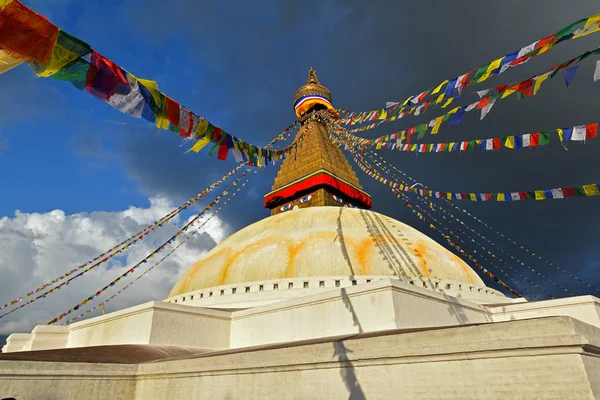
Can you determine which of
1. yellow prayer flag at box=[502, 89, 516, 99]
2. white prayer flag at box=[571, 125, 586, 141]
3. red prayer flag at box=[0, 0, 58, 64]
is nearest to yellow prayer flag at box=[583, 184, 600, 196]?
white prayer flag at box=[571, 125, 586, 141]

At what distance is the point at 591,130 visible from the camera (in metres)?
6.94

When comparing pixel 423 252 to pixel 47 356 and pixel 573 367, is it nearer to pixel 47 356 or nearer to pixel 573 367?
pixel 573 367

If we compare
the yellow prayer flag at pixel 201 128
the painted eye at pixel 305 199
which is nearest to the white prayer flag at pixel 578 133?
the yellow prayer flag at pixel 201 128

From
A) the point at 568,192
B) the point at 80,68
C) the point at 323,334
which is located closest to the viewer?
the point at 80,68

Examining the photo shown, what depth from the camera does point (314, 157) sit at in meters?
21.6

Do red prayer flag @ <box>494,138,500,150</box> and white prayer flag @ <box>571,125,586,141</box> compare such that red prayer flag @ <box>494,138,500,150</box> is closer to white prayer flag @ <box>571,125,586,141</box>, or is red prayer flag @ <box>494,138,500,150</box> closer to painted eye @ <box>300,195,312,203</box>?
white prayer flag @ <box>571,125,586,141</box>

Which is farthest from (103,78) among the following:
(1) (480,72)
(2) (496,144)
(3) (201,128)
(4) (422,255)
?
(4) (422,255)

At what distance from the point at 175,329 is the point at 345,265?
524 cm

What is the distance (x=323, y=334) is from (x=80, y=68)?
298 inches

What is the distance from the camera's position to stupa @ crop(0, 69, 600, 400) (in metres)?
4.24

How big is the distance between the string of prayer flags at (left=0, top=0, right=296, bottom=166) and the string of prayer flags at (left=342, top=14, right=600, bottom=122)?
4709 millimetres

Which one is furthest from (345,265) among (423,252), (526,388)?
(526,388)

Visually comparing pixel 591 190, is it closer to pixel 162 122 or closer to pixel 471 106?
pixel 471 106

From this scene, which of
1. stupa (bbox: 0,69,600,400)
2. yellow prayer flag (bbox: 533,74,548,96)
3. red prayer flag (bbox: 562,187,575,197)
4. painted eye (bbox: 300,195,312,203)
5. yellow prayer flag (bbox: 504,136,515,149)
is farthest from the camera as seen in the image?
painted eye (bbox: 300,195,312,203)
